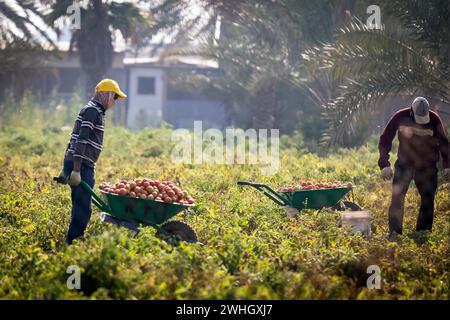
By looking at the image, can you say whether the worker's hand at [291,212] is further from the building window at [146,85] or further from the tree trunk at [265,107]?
the building window at [146,85]

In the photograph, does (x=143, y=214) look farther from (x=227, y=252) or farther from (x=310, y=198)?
(x=310, y=198)

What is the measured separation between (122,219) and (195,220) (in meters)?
1.64

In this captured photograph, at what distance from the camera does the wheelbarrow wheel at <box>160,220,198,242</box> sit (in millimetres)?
9211

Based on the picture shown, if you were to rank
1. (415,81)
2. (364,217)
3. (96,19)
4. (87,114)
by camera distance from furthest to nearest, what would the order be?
(96,19) → (415,81) → (364,217) → (87,114)

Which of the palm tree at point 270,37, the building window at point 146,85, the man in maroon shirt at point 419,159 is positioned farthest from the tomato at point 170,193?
the building window at point 146,85

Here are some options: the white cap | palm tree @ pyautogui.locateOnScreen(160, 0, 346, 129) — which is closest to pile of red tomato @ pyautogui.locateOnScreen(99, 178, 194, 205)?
the white cap

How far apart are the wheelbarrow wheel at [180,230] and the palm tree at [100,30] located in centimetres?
2072

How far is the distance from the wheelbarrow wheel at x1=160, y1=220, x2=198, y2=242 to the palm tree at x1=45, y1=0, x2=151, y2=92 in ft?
68.0

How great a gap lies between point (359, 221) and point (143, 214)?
292 centimetres

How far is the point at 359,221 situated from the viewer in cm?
1024

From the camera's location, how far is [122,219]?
9156 millimetres

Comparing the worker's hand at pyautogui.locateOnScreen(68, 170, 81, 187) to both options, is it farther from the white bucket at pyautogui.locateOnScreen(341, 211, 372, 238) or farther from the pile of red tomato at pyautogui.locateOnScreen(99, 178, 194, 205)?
the white bucket at pyautogui.locateOnScreen(341, 211, 372, 238)
